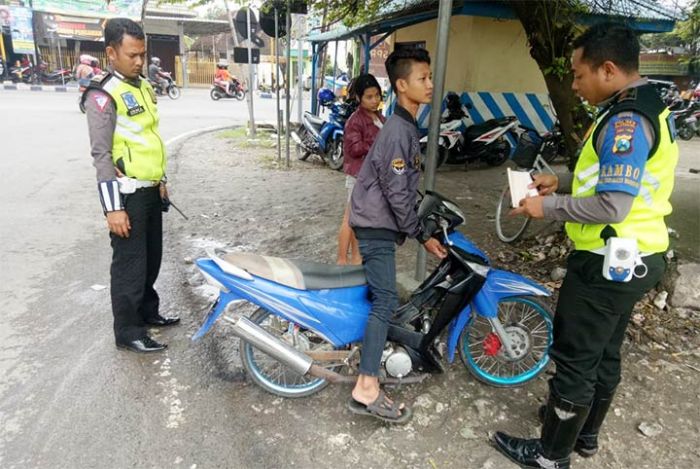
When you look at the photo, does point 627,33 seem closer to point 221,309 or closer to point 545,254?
point 221,309

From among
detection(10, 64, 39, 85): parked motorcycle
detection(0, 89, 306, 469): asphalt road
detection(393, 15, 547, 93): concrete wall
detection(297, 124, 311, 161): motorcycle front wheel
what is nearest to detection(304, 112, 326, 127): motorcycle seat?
detection(297, 124, 311, 161): motorcycle front wheel

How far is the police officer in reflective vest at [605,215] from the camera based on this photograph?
1845mm

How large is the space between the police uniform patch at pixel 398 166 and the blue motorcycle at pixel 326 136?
6.15 metres

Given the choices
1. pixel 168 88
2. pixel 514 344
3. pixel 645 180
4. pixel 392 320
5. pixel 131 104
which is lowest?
pixel 514 344

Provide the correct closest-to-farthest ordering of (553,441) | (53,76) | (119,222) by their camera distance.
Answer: (553,441) < (119,222) < (53,76)

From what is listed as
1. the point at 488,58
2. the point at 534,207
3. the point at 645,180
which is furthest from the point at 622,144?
the point at 488,58

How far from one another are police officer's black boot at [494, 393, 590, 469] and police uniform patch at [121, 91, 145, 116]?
2615 mm

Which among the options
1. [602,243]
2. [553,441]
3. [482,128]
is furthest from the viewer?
[482,128]

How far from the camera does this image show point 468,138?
8336 mm

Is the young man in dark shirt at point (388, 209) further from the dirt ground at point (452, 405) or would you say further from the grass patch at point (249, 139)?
the grass patch at point (249, 139)

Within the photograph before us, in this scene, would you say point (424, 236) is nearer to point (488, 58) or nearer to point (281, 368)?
point (281, 368)

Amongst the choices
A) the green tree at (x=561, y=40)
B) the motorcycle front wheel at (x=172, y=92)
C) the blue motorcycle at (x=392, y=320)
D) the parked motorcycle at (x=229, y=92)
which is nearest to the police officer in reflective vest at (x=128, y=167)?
the blue motorcycle at (x=392, y=320)

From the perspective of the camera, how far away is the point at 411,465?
2350mm

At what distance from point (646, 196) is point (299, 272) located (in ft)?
5.21
